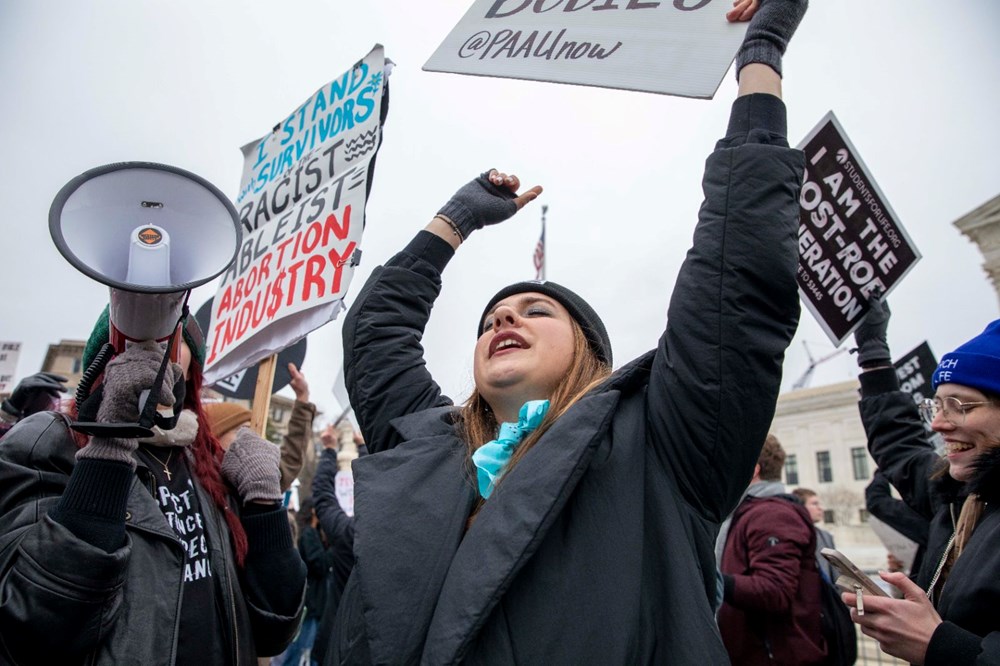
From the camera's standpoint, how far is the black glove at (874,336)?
3.05 meters

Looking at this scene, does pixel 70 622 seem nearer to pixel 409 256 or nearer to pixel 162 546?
pixel 162 546

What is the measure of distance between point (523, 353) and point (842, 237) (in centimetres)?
214

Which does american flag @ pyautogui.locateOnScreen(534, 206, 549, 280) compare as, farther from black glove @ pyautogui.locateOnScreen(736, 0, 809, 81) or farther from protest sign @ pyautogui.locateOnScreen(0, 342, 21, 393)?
black glove @ pyautogui.locateOnScreen(736, 0, 809, 81)

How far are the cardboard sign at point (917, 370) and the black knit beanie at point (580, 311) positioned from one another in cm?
414

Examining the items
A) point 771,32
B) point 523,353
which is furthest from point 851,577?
point 771,32

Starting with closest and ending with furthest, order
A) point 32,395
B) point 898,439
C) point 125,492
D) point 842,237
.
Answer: point 125,492
point 898,439
point 842,237
point 32,395

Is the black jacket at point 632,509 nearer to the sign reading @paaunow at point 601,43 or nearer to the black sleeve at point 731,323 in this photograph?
the black sleeve at point 731,323

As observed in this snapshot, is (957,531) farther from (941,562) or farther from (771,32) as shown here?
(771,32)

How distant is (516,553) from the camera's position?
49.3 inches

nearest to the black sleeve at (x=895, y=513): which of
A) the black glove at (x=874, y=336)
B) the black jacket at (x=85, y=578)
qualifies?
the black glove at (x=874, y=336)

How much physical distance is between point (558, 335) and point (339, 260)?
1469 millimetres

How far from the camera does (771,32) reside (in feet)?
5.13

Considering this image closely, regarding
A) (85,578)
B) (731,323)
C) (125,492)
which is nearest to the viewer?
(731,323)

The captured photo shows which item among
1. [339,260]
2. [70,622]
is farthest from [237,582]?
[339,260]
